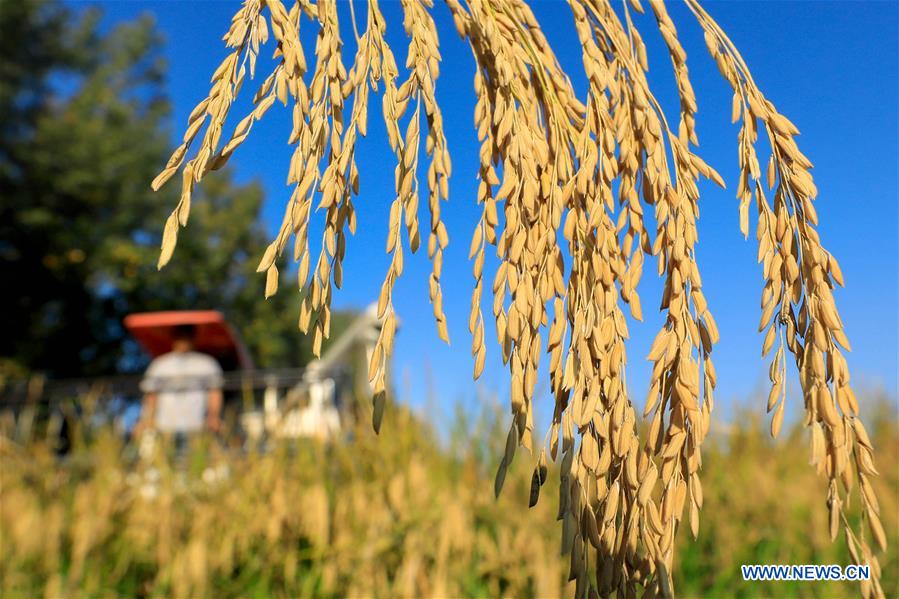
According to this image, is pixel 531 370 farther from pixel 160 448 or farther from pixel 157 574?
pixel 160 448

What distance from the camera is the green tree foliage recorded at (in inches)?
477

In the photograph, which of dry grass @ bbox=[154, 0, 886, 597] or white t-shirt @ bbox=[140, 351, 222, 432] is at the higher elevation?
white t-shirt @ bbox=[140, 351, 222, 432]

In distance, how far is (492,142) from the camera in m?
0.88

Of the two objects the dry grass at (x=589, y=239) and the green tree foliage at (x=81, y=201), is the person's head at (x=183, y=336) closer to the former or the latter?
the green tree foliage at (x=81, y=201)

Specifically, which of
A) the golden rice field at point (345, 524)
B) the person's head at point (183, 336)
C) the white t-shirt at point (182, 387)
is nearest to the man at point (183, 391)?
the white t-shirt at point (182, 387)

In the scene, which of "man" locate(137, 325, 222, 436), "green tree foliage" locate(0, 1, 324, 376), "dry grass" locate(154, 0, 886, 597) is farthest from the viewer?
"green tree foliage" locate(0, 1, 324, 376)

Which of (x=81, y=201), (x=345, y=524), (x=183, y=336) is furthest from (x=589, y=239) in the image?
(x=81, y=201)

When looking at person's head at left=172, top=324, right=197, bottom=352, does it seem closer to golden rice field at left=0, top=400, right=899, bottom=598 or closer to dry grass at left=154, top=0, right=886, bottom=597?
golden rice field at left=0, top=400, right=899, bottom=598

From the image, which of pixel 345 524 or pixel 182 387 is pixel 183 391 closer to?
pixel 182 387

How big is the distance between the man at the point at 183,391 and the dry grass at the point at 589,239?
480cm

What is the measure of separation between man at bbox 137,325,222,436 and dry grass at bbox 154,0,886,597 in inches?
189

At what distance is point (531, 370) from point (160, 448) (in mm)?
2606

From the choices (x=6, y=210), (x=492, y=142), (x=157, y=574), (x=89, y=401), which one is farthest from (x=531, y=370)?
(x=6, y=210)

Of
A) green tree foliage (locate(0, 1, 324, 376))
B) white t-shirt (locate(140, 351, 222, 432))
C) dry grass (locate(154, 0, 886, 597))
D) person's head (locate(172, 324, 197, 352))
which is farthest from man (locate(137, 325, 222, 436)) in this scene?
green tree foliage (locate(0, 1, 324, 376))
